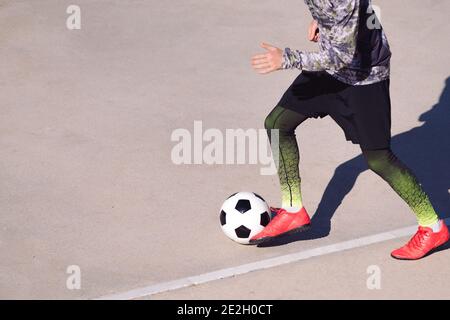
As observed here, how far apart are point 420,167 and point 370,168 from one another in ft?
6.50

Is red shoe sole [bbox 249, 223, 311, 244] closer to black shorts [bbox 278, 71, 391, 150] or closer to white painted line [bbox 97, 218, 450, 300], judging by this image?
white painted line [bbox 97, 218, 450, 300]

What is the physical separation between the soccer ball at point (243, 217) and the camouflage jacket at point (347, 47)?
130 centimetres

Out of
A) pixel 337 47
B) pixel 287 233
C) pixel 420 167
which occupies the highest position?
pixel 337 47

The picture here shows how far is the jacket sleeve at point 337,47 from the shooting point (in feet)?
24.5

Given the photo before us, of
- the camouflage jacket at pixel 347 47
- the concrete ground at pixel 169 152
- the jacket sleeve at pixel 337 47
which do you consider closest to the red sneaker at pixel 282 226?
the concrete ground at pixel 169 152

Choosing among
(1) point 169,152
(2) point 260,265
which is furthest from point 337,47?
(1) point 169,152

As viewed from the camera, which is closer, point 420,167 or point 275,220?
point 275,220

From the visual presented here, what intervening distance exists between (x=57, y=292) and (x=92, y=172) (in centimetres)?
212

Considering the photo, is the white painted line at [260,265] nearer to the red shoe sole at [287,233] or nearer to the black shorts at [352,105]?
Answer: the red shoe sole at [287,233]

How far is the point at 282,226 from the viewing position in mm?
8562

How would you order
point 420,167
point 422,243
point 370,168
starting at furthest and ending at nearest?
1. point 420,167
2. point 422,243
3. point 370,168

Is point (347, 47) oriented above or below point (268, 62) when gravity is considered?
above

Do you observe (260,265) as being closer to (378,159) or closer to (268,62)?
(378,159)
